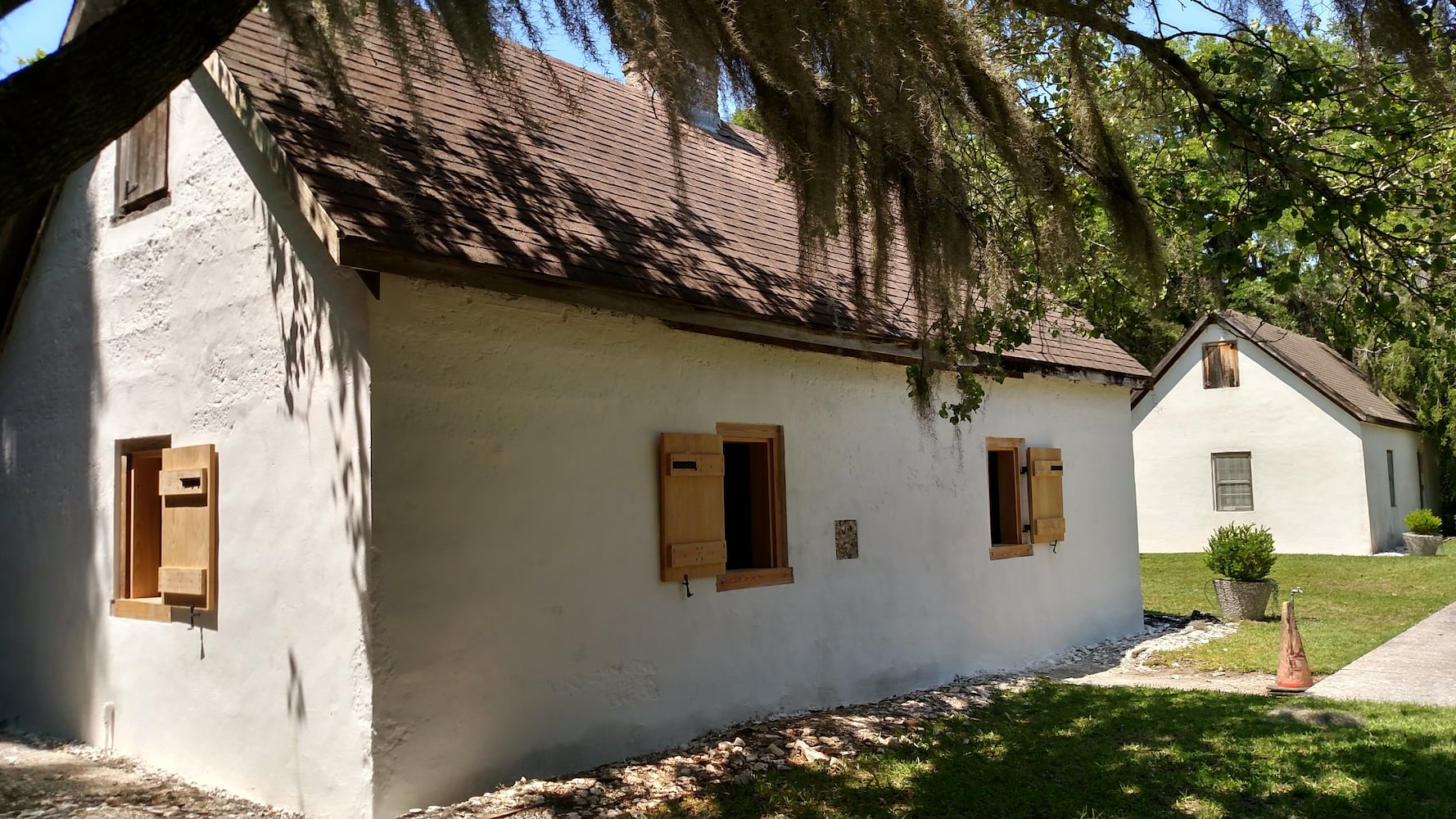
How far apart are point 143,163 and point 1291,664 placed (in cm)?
973

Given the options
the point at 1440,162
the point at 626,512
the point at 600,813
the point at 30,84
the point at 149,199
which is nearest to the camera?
the point at 30,84

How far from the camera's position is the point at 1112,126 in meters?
6.38

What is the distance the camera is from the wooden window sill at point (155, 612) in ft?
22.9

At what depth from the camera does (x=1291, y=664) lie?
29.5 ft

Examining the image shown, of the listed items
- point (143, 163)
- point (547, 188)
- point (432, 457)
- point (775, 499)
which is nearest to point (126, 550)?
point (143, 163)

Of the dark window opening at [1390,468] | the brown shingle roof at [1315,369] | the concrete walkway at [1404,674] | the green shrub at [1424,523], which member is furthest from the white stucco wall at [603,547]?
the dark window opening at [1390,468]

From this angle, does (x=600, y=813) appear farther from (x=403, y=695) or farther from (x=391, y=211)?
(x=391, y=211)

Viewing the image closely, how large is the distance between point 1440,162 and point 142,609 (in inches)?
393

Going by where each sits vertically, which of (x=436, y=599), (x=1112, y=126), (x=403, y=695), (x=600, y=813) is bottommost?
(x=600, y=813)

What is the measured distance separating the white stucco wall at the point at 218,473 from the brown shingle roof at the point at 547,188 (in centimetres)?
49

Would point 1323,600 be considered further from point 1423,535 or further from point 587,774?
point 587,774

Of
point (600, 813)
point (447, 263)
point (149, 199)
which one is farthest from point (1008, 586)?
point (149, 199)

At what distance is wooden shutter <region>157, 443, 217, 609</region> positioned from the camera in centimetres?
686

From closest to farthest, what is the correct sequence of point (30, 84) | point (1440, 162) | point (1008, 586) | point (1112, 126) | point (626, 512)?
point (30, 84), point (1112, 126), point (626, 512), point (1440, 162), point (1008, 586)
